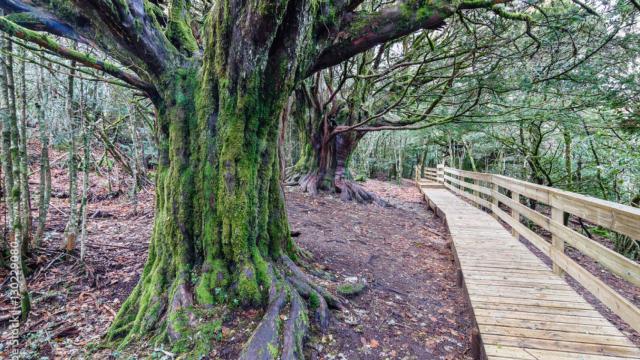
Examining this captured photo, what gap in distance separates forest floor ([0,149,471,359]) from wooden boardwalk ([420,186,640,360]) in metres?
0.42

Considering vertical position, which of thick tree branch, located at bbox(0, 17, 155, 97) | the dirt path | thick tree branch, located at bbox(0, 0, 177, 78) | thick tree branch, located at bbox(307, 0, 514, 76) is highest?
thick tree branch, located at bbox(307, 0, 514, 76)

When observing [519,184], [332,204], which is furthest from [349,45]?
[332,204]

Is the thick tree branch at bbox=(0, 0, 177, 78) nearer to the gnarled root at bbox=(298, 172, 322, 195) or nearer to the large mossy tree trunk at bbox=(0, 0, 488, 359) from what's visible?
the large mossy tree trunk at bbox=(0, 0, 488, 359)

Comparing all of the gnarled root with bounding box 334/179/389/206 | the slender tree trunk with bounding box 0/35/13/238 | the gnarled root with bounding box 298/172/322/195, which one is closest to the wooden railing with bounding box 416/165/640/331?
the gnarled root with bounding box 334/179/389/206

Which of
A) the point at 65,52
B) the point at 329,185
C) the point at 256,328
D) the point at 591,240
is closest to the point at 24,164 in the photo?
the point at 65,52

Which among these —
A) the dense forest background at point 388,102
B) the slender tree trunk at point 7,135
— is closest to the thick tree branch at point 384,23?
the dense forest background at point 388,102

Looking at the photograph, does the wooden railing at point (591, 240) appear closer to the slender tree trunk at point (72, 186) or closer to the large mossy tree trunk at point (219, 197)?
the large mossy tree trunk at point (219, 197)

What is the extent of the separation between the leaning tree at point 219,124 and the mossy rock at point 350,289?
572mm

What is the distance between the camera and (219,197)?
10.4 ft

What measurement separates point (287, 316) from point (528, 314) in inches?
95.6

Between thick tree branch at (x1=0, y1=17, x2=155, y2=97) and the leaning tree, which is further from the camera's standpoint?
the leaning tree

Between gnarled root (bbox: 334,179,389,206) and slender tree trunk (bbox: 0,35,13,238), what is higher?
slender tree trunk (bbox: 0,35,13,238)

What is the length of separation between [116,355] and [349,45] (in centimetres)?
374

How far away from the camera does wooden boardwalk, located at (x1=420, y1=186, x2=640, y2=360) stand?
2512 millimetres
